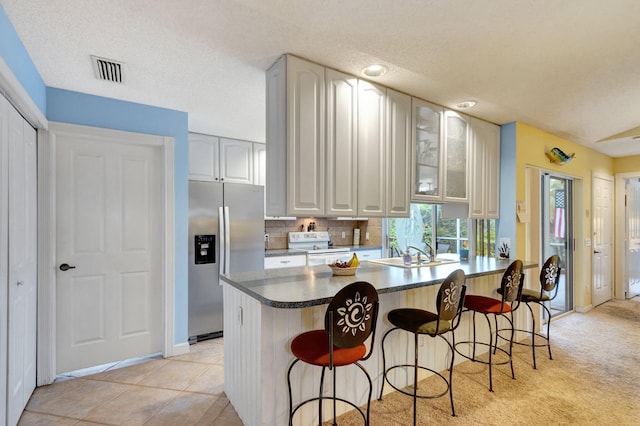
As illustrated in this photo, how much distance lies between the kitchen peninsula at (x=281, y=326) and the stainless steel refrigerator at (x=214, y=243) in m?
1.25

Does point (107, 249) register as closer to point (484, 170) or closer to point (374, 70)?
point (374, 70)

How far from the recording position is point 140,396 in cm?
239

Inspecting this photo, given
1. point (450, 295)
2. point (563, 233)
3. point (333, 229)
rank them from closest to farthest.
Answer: point (450, 295) < point (563, 233) < point (333, 229)

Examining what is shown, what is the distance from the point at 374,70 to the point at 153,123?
1998 mm

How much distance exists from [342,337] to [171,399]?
4.98 ft

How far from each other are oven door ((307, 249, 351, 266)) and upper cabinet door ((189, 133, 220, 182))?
160 centimetres

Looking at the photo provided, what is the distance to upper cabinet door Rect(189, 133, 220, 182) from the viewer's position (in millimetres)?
3920

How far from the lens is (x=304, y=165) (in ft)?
7.43

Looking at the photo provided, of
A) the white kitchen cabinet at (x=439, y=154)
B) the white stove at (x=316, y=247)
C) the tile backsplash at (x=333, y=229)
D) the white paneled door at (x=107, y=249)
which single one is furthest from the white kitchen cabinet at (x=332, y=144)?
the tile backsplash at (x=333, y=229)

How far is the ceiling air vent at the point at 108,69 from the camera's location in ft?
7.27

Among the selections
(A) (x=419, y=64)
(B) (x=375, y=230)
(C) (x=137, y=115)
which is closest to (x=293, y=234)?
(B) (x=375, y=230)

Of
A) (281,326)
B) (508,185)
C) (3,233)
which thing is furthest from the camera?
(508,185)

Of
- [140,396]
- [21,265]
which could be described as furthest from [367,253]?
[21,265]

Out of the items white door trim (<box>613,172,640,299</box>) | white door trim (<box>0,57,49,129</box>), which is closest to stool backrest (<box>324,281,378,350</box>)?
white door trim (<box>0,57,49,129</box>)
